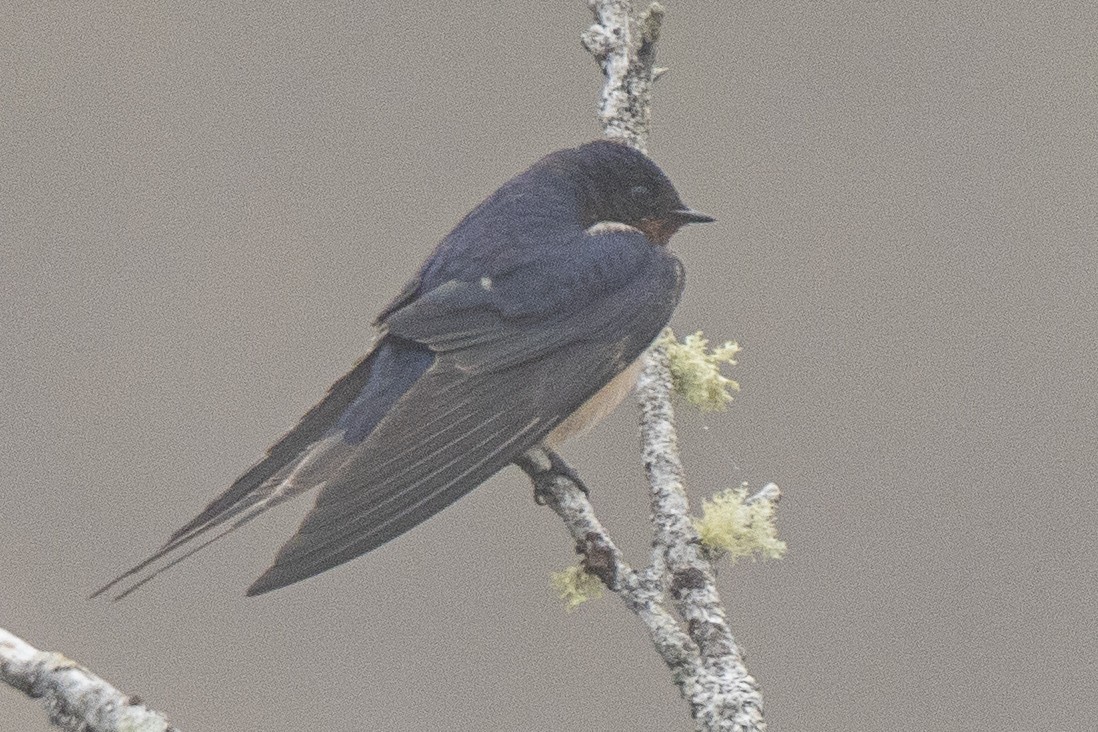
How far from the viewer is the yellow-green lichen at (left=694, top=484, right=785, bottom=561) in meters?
1.88

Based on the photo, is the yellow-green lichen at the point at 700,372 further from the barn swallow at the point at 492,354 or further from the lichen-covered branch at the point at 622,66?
the lichen-covered branch at the point at 622,66

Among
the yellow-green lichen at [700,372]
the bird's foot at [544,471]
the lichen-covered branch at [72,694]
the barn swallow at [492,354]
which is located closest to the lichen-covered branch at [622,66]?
the barn swallow at [492,354]

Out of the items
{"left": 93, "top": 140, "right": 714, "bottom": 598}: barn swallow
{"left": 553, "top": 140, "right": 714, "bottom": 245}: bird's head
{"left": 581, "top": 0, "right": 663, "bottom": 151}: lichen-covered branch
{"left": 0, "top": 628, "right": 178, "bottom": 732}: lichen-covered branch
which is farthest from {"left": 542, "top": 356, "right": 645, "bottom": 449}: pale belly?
{"left": 0, "top": 628, "right": 178, "bottom": 732}: lichen-covered branch

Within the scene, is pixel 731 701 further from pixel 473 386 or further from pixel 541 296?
pixel 541 296

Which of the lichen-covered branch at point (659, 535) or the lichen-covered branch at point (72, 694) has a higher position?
the lichen-covered branch at point (659, 535)

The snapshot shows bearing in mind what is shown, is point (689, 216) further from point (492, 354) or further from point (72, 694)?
point (72, 694)

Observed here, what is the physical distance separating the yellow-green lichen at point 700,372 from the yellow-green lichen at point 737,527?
36 centimetres

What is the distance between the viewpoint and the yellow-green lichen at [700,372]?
90.2 inches

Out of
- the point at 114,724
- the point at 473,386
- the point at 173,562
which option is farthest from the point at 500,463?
the point at 114,724

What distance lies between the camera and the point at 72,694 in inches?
53.8

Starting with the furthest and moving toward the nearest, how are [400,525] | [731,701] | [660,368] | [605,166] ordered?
1. [605,166]
2. [660,368]
3. [400,525]
4. [731,701]

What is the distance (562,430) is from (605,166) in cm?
48

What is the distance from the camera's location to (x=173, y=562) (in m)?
1.65

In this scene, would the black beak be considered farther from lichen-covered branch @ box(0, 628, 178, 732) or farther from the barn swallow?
lichen-covered branch @ box(0, 628, 178, 732)
